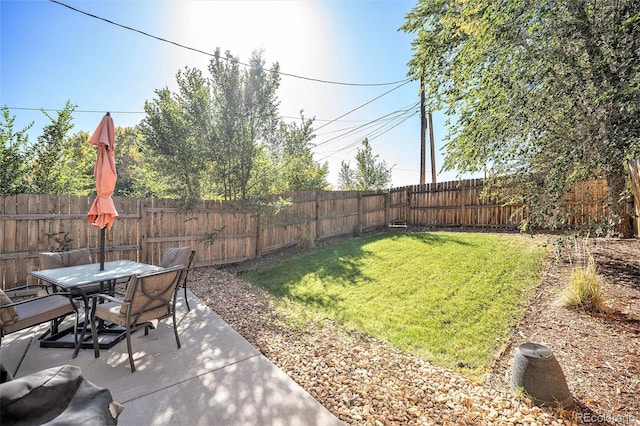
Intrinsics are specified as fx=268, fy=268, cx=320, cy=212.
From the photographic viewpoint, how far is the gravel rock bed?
2.04 metres

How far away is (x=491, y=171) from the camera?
A: 15.9ft

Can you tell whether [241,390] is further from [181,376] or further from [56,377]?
[56,377]

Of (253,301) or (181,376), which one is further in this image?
(253,301)

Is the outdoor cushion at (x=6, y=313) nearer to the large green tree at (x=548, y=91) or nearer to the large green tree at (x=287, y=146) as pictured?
the large green tree at (x=287, y=146)

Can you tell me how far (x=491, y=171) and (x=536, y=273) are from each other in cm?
199

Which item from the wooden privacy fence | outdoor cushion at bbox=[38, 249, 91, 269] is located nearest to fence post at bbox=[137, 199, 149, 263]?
the wooden privacy fence

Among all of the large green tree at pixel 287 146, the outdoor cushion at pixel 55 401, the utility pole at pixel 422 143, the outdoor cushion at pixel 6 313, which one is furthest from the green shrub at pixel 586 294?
the utility pole at pixel 422 143

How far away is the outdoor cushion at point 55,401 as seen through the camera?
96 cm

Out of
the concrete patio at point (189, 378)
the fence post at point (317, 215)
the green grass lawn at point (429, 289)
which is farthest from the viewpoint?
the fence post at point (317, 215)

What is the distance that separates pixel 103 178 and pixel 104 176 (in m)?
0.03

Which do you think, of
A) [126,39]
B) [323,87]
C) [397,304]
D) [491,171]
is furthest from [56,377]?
[323,87]

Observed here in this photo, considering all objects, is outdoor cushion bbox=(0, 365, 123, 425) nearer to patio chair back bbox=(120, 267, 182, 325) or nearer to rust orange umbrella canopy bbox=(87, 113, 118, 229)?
patio chair back bbox=(120, 267, 182, 325)

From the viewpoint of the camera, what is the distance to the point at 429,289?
4.71 m

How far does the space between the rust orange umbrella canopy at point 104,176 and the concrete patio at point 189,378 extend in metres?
1.57
